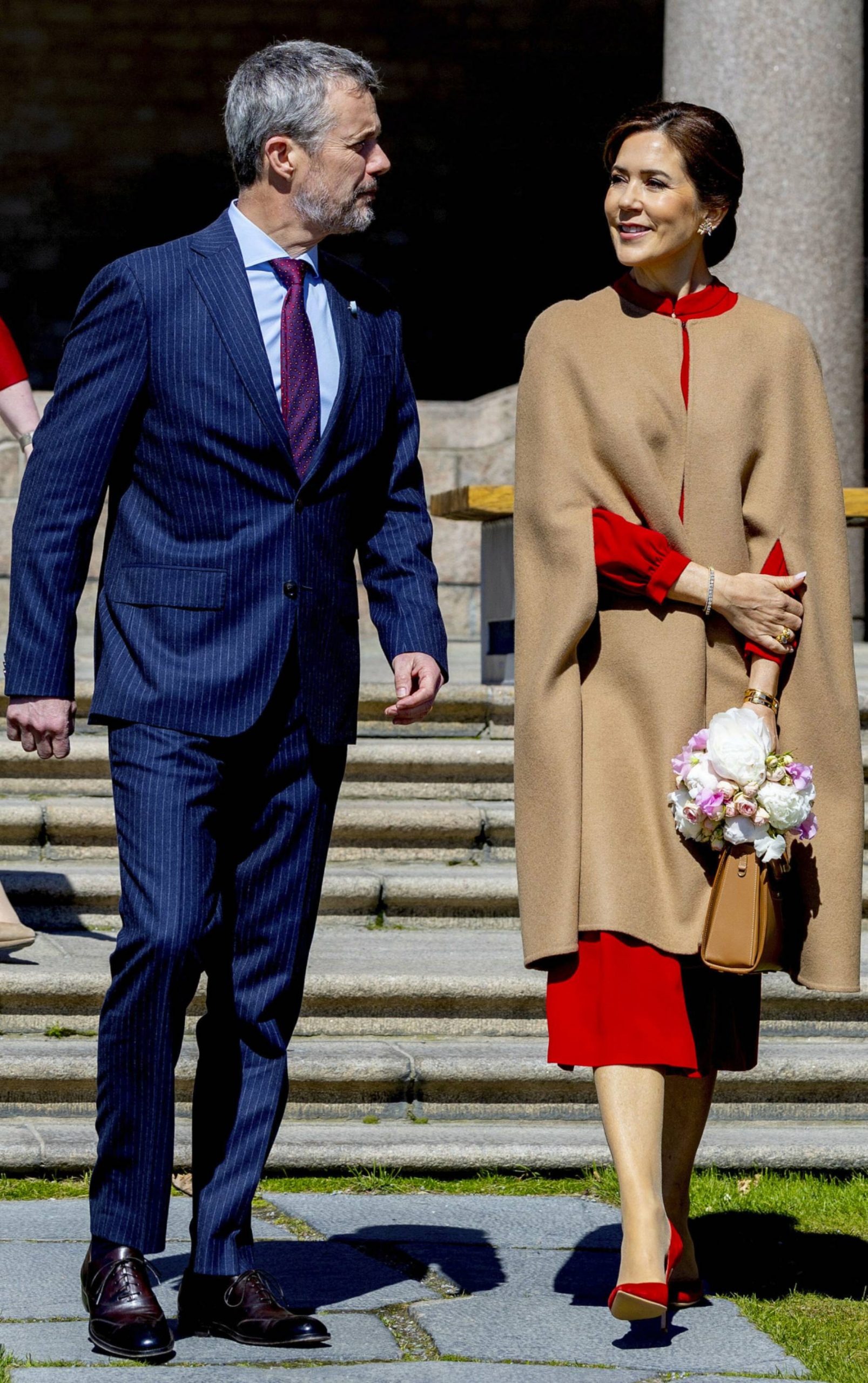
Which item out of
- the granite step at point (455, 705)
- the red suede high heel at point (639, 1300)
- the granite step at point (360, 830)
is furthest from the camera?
the granite step at point (455, 705)

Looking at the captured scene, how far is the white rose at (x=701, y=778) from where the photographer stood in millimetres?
2990

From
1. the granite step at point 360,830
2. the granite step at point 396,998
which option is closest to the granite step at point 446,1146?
the granite step at point 396,998

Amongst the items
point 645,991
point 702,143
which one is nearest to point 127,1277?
point 645,991

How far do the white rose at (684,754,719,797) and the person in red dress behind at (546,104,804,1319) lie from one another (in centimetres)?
12

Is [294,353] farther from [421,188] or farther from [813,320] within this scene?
[421,188]

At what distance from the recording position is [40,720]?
2.93 m

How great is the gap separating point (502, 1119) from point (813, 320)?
5.36 m

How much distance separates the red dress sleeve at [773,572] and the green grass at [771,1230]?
1068 millimetres

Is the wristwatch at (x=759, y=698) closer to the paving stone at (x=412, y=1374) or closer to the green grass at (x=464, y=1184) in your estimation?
the paving stone at (x=412, y=1374)

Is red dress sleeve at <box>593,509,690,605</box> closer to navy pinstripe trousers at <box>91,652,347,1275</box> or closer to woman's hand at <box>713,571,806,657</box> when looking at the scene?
woman's hand at <box>713,571,806,657</box>

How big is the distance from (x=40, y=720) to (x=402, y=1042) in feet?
5.85

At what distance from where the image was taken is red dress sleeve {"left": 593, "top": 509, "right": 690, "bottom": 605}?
10.2 feet

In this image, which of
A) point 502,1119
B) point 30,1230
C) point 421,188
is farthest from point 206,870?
point 421,188

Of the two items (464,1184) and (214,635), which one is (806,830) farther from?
(464,1184)
